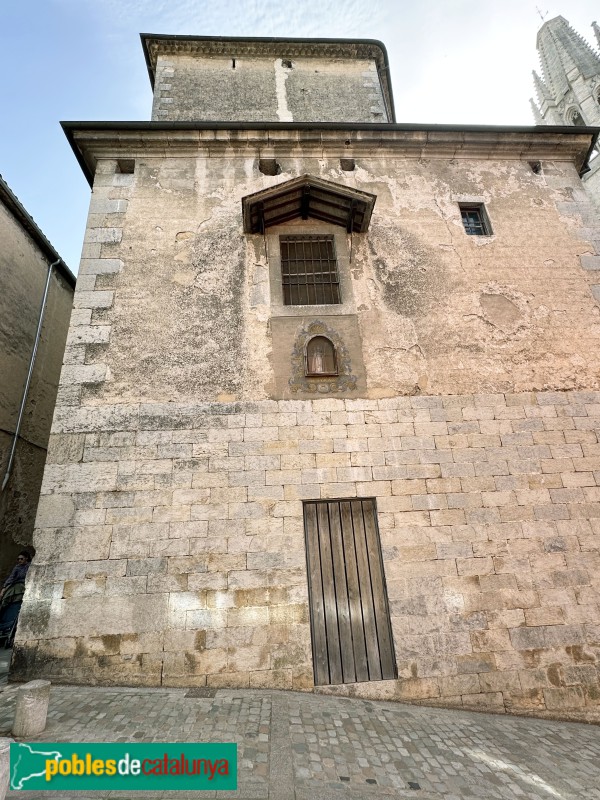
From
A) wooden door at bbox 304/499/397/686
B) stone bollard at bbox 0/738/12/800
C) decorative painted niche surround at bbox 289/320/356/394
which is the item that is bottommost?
stone bollard at bbox 0/738/12/800

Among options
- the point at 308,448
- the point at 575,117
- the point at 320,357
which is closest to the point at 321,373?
the point at 320,357

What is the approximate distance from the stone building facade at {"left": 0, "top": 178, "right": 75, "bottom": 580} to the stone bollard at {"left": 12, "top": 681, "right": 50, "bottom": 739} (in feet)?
17.2

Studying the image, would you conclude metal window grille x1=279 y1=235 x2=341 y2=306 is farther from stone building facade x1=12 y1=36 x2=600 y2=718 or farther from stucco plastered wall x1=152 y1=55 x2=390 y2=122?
stucco plastered wall x1=152 y1=55 x2=390 y2=122

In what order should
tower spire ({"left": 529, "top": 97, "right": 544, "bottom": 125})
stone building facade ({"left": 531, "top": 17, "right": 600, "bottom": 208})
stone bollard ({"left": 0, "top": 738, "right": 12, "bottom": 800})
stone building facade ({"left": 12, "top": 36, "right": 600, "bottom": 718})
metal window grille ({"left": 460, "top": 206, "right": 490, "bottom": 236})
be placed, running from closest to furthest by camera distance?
stone bollard ({"left": 0, "top": 738, "right": 12, "bottom": 800}), stone building facade ({"left": 12, "top": 36, "right": 600, "bottom": 718}), metal window grille ({"left": 460, "top": 206, "right": 490, "bottom": 236}), stone building facade ({"left": 531, "top": 17, "right": 600, "bottom": 208}), tower spire ({"left": 529, "top": 97, "right": 544, "bottom": 125})

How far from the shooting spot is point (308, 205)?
274 inches

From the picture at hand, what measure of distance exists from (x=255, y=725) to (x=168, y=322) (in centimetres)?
508

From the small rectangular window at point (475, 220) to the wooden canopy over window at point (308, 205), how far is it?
203 centimetres

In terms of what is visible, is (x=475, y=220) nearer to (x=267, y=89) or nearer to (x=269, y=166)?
(x=269, y=166)

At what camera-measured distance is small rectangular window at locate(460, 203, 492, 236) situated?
7441mm

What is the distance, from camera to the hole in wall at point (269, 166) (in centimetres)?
747

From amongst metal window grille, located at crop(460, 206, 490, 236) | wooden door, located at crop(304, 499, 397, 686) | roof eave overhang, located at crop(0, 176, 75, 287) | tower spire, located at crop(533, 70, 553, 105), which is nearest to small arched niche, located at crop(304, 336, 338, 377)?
wooden door, located at crop(304, 499, 397, 686)

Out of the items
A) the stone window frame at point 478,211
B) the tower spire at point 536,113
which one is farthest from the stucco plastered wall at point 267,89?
the tower spire at point 536,113

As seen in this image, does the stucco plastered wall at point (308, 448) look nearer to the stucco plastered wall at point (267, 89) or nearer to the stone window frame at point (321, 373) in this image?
the stone window frame at point (321, 373)

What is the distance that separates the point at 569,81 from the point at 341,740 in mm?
Answer: 40475
